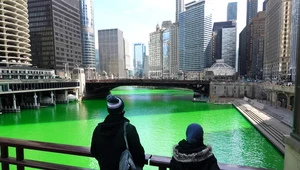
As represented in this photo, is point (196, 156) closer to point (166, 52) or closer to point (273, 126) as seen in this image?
point (273, 126)

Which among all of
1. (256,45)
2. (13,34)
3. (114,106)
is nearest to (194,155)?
(114,106)

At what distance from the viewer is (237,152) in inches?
640

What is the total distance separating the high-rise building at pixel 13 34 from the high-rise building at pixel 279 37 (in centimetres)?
9577

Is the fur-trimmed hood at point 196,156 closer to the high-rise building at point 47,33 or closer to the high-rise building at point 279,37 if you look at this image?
the high-rise building at point 279,37

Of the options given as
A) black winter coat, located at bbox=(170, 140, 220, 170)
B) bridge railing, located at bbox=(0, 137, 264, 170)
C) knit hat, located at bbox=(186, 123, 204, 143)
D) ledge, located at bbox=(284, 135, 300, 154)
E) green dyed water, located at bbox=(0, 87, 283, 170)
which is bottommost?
green dyed water, located at bbox=(0, 87, 283, 170)

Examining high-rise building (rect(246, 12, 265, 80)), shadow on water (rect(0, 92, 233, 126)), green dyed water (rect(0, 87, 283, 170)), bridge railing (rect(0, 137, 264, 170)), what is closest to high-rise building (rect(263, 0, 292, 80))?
high-rise building (rect(246, 12, 265, 80))

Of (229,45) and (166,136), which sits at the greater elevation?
(229,45)

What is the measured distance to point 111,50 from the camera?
167500mm

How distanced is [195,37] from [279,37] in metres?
69.6

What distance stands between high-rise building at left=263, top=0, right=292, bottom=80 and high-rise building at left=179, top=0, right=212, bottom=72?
1996 inches

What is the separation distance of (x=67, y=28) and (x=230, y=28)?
14022 centimetres

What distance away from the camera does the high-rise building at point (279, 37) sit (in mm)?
81375

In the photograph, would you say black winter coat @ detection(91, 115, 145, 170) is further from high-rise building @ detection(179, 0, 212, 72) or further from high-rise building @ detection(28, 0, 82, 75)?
high-rise building @ detection(179, 0, 212, 72)

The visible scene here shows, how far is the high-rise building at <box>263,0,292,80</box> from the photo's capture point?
8138cm
